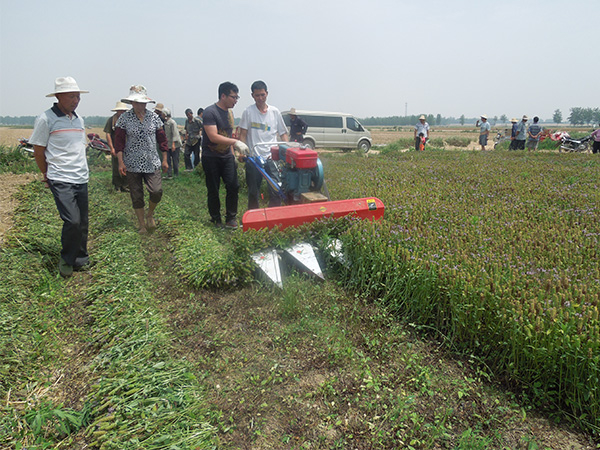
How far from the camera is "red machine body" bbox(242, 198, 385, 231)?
413 cm

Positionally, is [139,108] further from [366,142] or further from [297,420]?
[366,142]

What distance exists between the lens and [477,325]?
270cm

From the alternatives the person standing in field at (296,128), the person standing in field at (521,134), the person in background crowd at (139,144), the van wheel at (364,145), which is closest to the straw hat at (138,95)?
the person in background crowd at (139,144)

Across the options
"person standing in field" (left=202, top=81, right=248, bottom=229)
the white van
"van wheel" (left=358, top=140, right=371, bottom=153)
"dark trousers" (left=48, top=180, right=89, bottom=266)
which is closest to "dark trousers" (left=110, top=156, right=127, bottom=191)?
"person standing in field" (left=202, top=81, right=248, bottom=229)

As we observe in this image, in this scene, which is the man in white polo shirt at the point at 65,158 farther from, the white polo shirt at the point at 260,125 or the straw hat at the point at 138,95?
the white polo shirt at the point at 260,125

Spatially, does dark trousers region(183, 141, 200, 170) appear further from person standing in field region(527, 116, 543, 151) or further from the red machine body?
person standing in field region(527, 116, 543, 151)

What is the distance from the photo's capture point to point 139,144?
5.22 meters

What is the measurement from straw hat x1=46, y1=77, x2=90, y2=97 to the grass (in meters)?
1.82

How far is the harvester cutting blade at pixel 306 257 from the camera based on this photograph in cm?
377

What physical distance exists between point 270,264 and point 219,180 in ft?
7.74

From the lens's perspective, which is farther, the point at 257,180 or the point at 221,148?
the point at 257,180

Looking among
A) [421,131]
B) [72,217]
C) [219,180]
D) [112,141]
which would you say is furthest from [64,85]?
[421,131]

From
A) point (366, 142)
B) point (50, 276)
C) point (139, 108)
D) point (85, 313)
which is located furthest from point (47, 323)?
point (366, 142)

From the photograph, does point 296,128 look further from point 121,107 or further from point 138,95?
point 138,95
